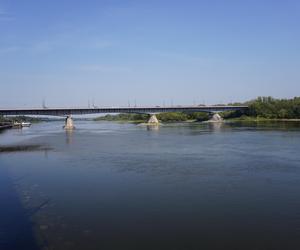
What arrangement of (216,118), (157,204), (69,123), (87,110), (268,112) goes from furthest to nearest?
1. (216,118)
2. (268,112)
3. (87,110)
4. (69,123)
5. (157,204)

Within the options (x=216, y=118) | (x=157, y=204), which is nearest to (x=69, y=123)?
(x=216, y=118)

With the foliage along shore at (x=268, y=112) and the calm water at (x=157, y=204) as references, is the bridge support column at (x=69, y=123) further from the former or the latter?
the calm water at (x=157, y=204)

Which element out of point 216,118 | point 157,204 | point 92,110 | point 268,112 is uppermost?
point 92,110

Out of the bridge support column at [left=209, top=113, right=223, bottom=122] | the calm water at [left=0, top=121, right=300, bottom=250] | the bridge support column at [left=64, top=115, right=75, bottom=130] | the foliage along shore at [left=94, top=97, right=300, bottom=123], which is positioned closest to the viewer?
the calm water at [left=0, top=121, right=300, bottom=250]

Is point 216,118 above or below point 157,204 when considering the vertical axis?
above

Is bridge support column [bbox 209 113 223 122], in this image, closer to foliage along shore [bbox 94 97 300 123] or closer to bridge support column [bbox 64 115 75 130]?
foliage along shore [bbox 94 97 300 123]

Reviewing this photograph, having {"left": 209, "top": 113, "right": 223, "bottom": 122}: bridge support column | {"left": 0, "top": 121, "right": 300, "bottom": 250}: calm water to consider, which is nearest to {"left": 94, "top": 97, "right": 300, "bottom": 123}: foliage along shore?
{"left": 209, "top": 113, "right": 223, "bottom": 122}: bridge support column

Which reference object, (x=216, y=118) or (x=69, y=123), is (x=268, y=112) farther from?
(x=69, y=123)

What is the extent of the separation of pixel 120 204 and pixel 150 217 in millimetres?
2301

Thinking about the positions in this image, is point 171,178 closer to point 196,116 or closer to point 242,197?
point 242,197

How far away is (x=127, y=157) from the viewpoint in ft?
102

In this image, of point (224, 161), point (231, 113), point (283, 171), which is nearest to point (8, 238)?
point (283, 171)

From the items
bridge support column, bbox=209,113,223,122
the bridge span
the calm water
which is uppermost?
the bridge span

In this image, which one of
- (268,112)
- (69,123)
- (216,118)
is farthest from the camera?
(216,118)
